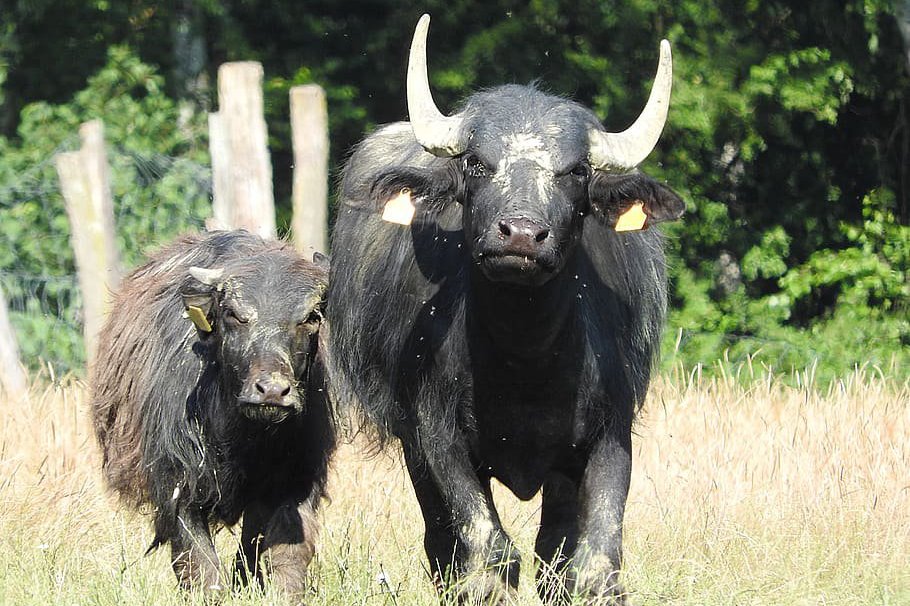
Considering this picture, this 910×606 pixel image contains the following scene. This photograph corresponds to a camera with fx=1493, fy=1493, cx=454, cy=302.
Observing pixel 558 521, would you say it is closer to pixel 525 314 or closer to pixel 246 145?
pixel 525 314

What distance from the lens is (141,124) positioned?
18.1 metres

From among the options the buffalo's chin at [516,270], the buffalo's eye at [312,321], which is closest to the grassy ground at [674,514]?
the buffalo's eye at [312,321]

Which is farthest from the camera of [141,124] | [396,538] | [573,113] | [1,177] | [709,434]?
[141,124]

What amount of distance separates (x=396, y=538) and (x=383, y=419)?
131 centimetres

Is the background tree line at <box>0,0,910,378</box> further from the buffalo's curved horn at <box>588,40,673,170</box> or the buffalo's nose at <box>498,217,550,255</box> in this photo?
the buffalo's nose at <box>498,217,550,255</box>

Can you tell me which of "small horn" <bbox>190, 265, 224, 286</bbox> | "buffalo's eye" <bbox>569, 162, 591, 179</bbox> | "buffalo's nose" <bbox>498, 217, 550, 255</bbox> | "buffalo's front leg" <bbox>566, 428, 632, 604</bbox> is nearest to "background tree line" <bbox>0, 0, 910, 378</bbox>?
"small horn" <bbox>190, 265, 224, 286</bbox>

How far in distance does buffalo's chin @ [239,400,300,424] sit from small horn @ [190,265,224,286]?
2.52 feet

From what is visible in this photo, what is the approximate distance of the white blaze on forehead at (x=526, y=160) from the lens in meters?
5.61

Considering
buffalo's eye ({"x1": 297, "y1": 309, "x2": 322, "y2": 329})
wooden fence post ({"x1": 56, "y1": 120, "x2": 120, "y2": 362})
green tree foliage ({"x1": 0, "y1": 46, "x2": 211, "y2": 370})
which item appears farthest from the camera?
green tree foliage ({"x1": 0, "y1": 46, "x2": 211, "y2": 370})

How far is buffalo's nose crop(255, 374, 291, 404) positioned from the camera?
19.9ft

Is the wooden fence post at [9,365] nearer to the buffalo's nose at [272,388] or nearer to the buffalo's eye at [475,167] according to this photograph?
the buffalo's nose at [272,388]

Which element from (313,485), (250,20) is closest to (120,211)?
(250,20)

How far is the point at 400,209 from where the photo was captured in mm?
6148

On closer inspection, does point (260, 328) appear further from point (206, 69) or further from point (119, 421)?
point (206, 69)
